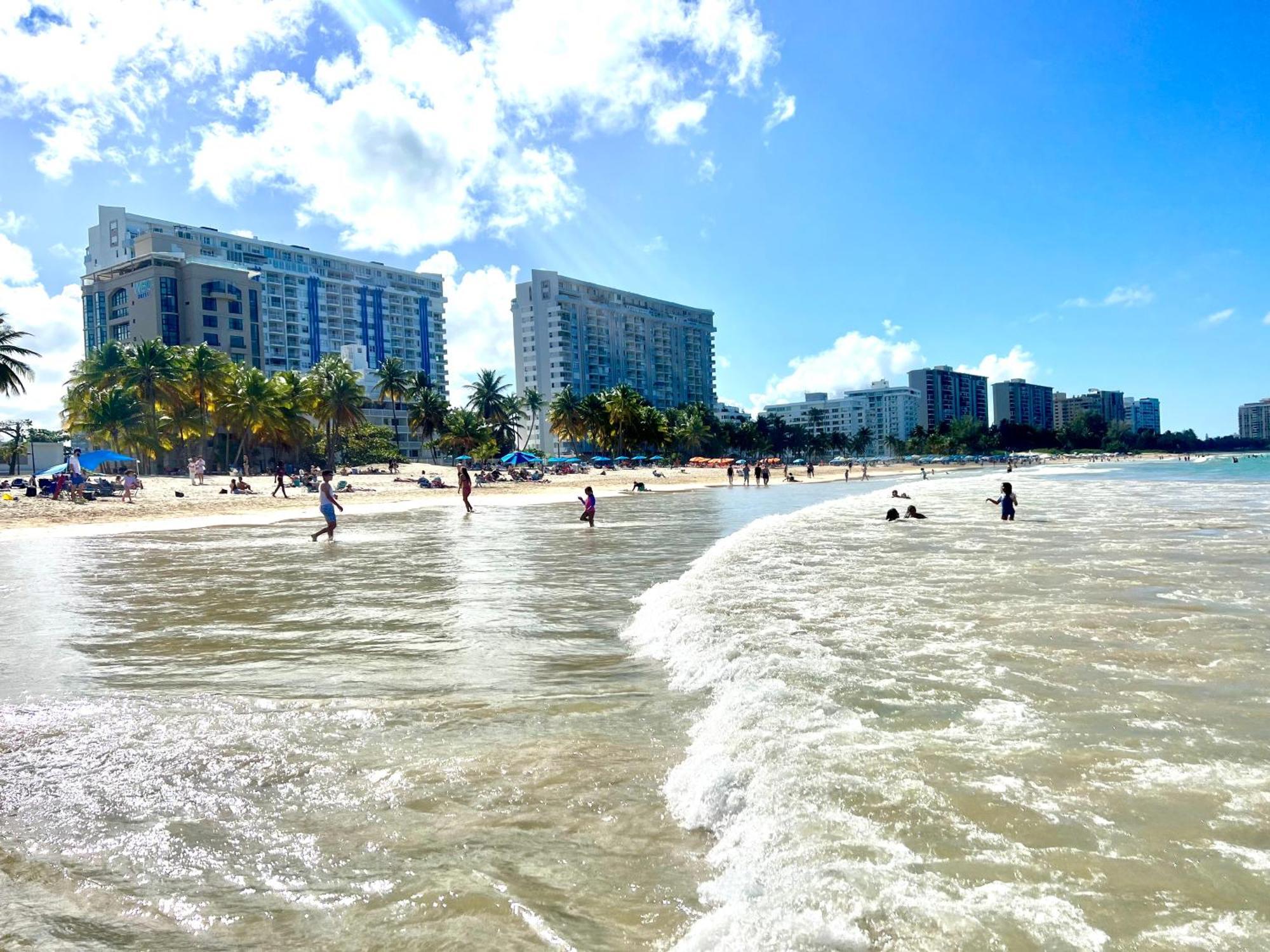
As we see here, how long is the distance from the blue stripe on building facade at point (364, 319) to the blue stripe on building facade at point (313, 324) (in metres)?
8.37

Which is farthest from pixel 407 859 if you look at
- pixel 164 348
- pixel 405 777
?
pixel 164 348

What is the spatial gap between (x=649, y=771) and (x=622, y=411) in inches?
3888

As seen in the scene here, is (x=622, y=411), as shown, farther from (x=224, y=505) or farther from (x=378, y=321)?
(x=224, y=505)

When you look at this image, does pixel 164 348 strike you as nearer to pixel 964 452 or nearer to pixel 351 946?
pixel 351 946

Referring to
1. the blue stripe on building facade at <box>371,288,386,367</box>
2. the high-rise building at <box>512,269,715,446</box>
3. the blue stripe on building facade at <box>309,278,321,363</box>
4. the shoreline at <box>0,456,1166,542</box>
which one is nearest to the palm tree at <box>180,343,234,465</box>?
the shoreline at <box>0,456,1166,542</box>

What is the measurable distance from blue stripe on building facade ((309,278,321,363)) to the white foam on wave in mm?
135983

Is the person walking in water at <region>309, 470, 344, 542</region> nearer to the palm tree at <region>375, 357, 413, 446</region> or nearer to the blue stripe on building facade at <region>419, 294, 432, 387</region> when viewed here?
the palm tree at <region>375, 357, 413, 446</region>

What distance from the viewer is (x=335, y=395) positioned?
72688 millimetres

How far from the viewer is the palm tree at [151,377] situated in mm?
58500

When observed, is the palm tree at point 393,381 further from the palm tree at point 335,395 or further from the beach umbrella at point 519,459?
the beach umbrella at point 519,459

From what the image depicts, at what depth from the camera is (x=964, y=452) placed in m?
188

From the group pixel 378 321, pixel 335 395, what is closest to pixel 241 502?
pixel 335 395

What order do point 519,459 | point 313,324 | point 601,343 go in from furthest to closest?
point 601,343, point 313,324, point 519,459

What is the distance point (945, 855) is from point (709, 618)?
17.4 feet
